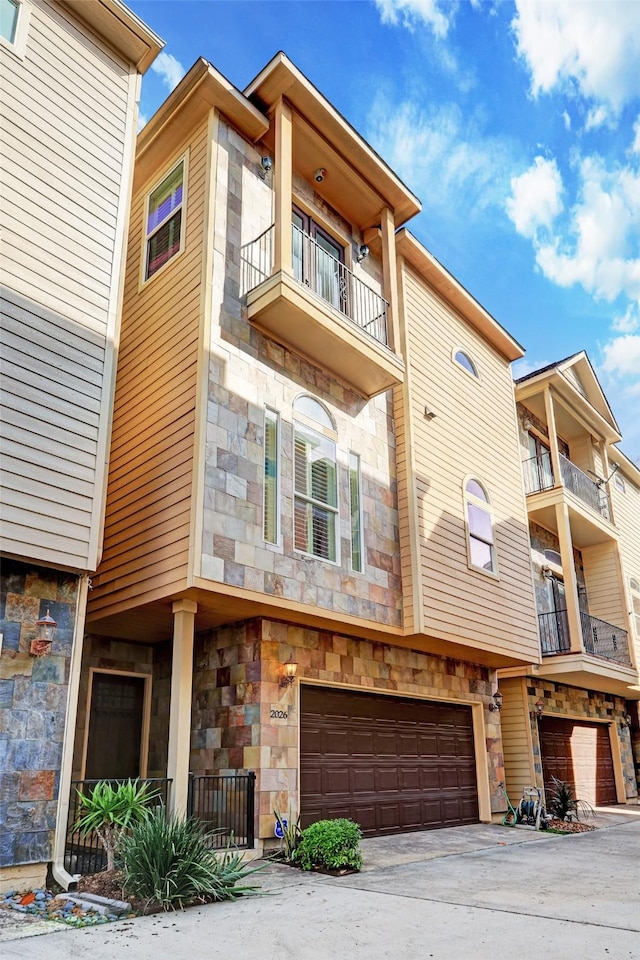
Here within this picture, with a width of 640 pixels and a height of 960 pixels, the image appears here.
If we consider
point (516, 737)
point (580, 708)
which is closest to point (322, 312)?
point (516, 737)

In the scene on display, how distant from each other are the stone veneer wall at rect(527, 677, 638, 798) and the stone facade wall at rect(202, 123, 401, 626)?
6.38 meters

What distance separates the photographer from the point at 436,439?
1256cm

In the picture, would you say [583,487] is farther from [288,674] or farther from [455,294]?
[288,674]

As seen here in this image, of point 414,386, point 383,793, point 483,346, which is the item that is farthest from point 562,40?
point 383,793

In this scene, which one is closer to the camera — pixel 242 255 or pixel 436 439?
pixel 242 255

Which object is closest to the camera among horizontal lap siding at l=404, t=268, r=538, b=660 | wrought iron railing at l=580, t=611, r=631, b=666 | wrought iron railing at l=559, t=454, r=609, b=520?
horizontal lap siding at l=404, t=268, r=538, b=660

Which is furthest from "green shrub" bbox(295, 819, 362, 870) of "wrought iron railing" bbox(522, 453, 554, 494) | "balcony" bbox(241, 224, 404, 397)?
"wrought iron railing" bbox(522, 453, 554, 494)

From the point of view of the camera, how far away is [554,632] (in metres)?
16.4

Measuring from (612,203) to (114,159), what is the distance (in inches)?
741

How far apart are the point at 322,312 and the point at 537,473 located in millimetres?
10020

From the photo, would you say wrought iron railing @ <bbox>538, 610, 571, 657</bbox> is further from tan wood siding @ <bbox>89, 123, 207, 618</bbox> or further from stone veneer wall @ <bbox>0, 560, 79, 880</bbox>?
stone veneer wall @ <bbox>0, 560, 79, 880</bbox>

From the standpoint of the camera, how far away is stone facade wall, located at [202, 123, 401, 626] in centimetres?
872

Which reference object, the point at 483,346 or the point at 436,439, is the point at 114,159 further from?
the point at 483,346

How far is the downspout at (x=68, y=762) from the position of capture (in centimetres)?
665
